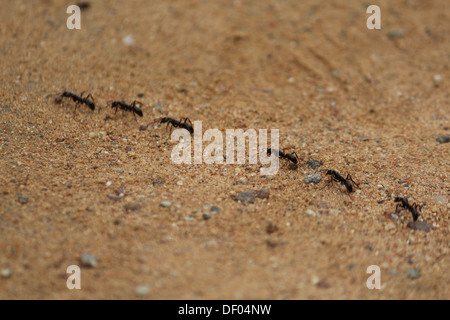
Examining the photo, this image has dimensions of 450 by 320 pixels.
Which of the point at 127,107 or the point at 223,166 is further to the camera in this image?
the point at 127,107

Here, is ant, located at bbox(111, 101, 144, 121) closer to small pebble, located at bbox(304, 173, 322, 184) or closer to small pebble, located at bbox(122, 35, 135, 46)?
small pebble, located at bbox(122, 35, 135, 46)

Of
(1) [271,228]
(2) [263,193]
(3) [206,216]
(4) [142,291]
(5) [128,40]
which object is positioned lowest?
(4) [142,291]

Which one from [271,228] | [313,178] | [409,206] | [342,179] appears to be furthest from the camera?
[313,178]

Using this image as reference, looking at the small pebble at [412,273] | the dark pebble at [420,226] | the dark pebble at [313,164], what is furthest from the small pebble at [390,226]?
the dark pebble at [313,164]

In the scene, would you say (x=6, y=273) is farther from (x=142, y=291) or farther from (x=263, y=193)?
(x=263, y=193)

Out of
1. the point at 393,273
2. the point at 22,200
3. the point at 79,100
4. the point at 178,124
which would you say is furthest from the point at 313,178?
the point at 79,100

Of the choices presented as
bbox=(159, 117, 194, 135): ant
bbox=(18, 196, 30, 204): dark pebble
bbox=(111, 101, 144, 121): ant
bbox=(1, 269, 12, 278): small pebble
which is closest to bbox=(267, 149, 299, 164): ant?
bbox=(159, 117, 194, 135): ant

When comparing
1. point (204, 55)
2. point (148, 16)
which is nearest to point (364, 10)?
point (204, 55)
